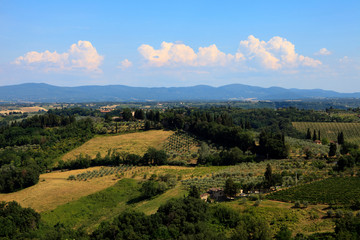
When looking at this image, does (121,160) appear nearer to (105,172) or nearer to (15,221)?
(105,172)

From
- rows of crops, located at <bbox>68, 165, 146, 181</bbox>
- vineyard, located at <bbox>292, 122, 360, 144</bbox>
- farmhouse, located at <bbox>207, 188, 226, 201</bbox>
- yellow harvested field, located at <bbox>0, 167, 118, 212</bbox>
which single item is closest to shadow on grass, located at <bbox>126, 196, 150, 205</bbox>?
yellow harvested field, located at <bbox>0, 167, 118, 212</bbox>

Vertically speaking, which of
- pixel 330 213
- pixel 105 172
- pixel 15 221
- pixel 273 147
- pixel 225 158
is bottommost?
pixel 105 172

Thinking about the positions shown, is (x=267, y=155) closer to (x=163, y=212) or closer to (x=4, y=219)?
(x=163, y=212)

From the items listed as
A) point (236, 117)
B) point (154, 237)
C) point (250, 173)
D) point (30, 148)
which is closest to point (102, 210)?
point (154, 237)

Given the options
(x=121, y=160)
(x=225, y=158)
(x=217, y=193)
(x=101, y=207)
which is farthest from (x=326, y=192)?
(x=121, y=160)

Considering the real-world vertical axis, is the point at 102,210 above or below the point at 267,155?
below

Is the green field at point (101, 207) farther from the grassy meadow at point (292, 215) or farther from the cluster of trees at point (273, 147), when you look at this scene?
the cluster of trees at point (273, 147)
